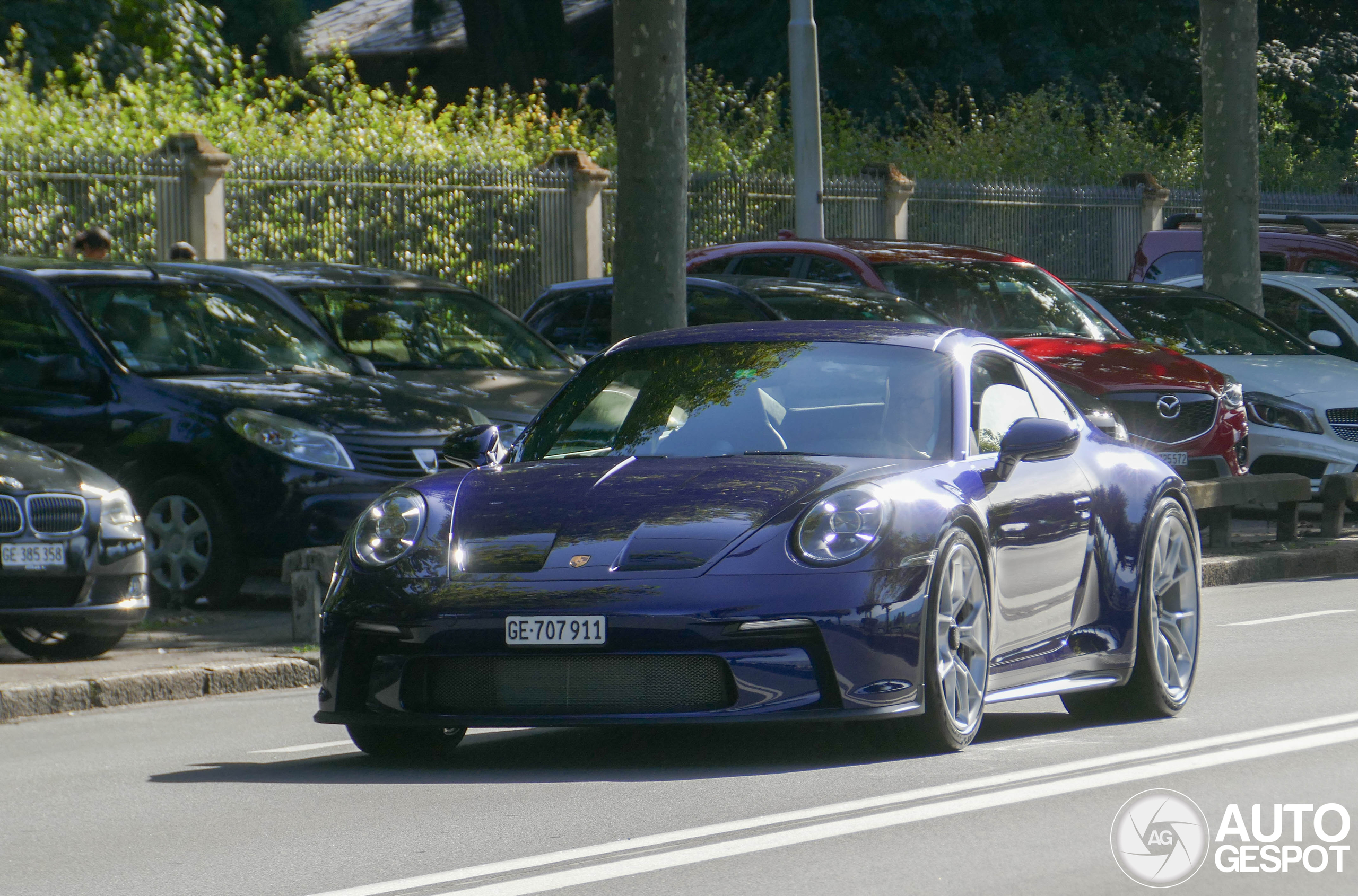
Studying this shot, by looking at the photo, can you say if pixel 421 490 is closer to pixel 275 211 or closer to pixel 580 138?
pixel 275 211

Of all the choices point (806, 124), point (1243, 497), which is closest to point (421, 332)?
point (1243, 497)

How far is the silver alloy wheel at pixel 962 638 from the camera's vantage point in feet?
22.5

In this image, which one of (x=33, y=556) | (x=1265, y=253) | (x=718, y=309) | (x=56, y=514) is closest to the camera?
(x=33, y=556)

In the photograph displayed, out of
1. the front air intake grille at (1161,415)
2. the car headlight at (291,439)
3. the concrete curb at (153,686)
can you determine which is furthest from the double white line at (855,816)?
the front air intake grille at (1161,415)

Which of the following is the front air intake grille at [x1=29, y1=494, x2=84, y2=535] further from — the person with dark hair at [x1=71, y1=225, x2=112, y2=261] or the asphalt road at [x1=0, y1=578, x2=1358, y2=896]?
the person with dark hair at [x1=71, y1=225, x2=112, y2=261]

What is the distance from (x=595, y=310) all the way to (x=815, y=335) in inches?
356

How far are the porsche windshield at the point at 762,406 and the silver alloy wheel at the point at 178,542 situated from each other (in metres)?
4.37

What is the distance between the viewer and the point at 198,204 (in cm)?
2103

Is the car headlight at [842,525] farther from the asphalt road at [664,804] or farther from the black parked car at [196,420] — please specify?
the black parked car at [196,420]

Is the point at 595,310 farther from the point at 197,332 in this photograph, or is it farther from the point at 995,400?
the point at 995,400

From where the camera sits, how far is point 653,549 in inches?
262

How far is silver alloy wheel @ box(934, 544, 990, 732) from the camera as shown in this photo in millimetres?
6848

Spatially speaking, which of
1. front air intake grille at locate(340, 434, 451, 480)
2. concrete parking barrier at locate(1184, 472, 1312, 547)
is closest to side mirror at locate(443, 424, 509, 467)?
front air intake grille at locate(340, 434, 451, 480)

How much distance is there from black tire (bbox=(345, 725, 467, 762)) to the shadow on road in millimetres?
53
